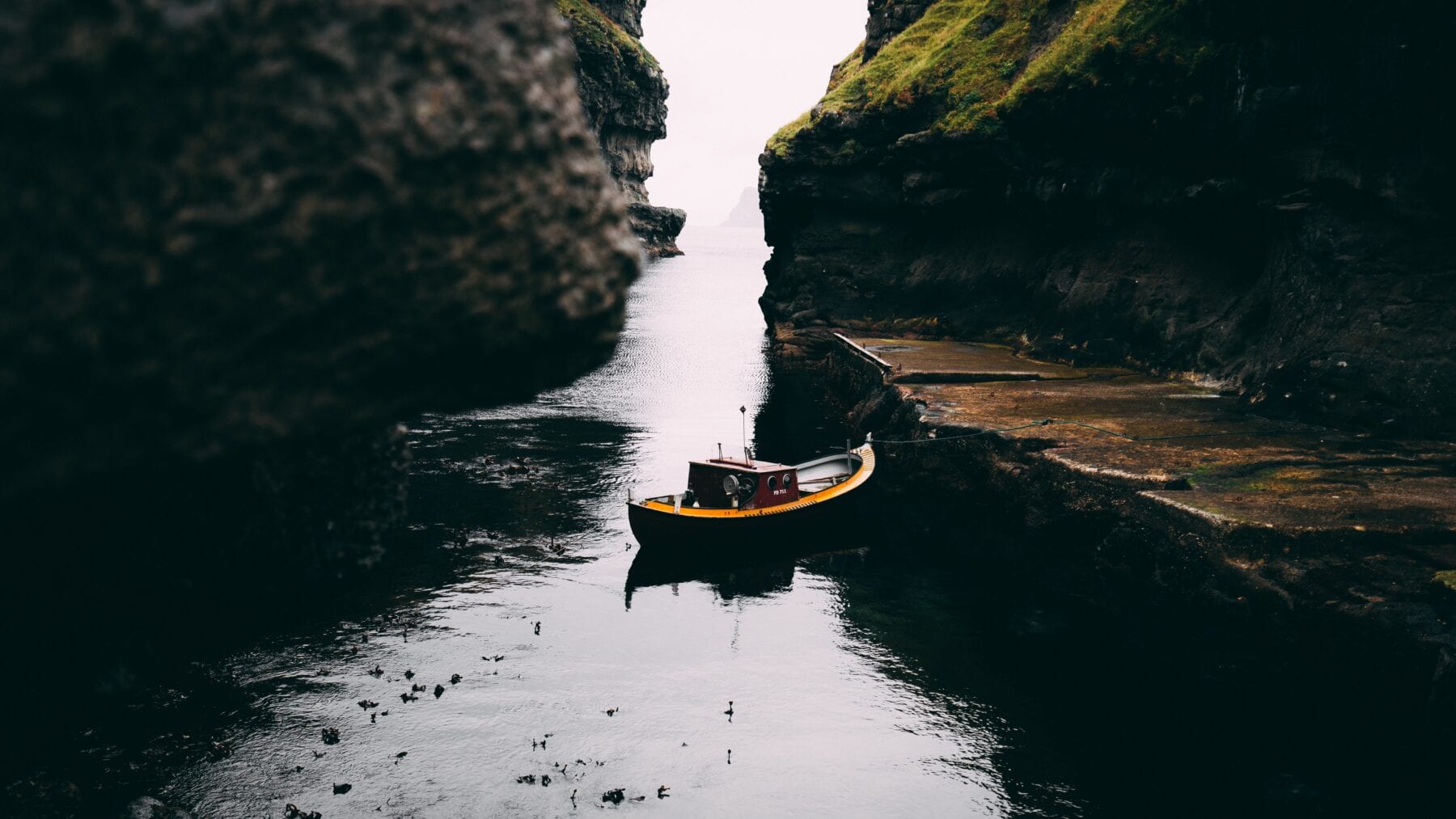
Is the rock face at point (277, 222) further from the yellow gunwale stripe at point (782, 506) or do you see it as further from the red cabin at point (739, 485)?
the red cabin at point (739, 485)

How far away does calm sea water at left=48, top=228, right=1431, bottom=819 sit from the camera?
17688 mm

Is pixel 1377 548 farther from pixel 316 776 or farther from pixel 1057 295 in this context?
pixel 1057 295

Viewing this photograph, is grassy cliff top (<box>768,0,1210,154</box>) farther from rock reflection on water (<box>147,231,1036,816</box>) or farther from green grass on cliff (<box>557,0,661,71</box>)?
green grass on cliff (<box>557,0,661,71</box>)

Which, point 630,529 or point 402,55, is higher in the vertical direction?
point 402,55

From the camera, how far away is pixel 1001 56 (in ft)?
174

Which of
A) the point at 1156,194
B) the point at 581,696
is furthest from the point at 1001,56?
the point at 581,696

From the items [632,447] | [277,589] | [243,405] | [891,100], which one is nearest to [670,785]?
[277,589]

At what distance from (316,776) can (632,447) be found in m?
26.9

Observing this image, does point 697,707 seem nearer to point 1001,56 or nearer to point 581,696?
point 581,696

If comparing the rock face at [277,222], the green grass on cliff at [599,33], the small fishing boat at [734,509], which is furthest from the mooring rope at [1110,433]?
the green grass on cliff at [599,33]

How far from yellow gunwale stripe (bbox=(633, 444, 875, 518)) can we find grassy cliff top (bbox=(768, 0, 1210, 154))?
1890 centimetres

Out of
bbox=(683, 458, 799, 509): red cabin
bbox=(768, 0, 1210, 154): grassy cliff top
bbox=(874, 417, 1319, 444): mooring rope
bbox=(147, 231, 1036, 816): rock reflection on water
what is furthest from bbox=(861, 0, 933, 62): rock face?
bbox=(147, 231, 1036, 816): rock reflection on water

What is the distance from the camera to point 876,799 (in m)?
18.0

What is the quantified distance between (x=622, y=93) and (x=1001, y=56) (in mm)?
128263
